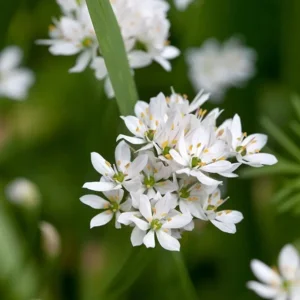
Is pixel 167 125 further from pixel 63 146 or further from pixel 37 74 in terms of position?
pixel 37 74

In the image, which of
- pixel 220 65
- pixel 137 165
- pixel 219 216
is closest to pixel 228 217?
pixel 219 216

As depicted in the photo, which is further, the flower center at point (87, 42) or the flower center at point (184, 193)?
the flower center at point (87, 42)

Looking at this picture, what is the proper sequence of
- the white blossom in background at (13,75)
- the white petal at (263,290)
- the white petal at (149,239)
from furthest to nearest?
the white blossom in background at (13,75), the white petal at (263,290), the white petal at (149,239)

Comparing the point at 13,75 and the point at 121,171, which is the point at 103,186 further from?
the point at 13,75

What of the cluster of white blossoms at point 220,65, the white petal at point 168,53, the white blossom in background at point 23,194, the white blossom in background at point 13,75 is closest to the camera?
the white petal at point 168,53

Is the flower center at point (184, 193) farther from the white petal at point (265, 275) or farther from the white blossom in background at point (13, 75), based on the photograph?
the white blossom in background at point (13, 75)

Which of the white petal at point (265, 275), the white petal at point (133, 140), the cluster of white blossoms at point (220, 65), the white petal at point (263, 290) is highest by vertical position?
the cluster of white blossoms at point (220, 65)

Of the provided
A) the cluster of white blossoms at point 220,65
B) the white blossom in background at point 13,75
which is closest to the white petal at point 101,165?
the white blossom in background at point 13,75
